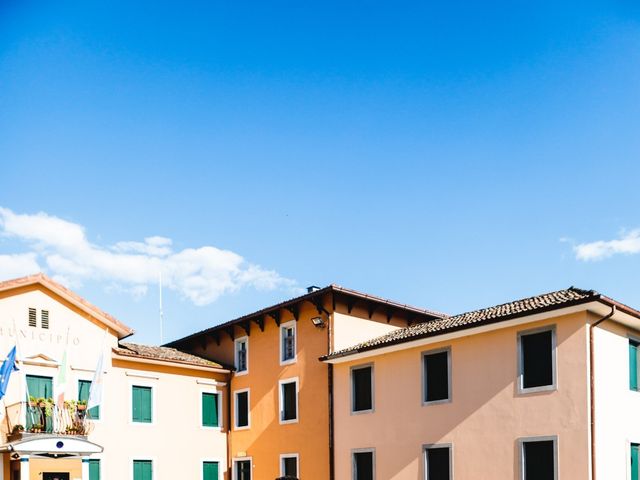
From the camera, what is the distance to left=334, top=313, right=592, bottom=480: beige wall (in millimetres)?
16266

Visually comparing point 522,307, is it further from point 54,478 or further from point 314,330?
point 54,478

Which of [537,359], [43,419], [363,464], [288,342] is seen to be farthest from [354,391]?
[43,419]

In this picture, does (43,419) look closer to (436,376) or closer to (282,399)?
(282,399)

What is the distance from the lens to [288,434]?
77.9 feet

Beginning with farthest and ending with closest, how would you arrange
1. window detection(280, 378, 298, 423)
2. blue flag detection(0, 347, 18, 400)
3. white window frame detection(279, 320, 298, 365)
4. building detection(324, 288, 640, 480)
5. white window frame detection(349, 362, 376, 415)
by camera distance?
white window frame detection(279, 320, 298, 365) → window detection(280, 378, 298, 423) → white window frame detection(349, 362, 376, 415) → blue flag detection(0, 347, 18, 400) → building detection(324, 288, 640, 480)

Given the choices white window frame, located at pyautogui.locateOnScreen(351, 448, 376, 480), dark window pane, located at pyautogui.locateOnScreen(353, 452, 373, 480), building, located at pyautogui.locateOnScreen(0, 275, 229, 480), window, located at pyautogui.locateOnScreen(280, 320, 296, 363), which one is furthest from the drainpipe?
building, located at pyautogui.locateOnScreen(0, 275, 229, 480)

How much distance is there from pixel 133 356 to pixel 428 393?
9828 mm

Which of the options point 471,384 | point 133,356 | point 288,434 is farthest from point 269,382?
point 471,384

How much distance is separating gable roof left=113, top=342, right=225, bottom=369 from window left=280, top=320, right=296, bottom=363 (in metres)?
2.87

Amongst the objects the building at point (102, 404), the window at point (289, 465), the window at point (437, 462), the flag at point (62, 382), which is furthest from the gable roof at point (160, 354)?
the window at point (437, 462)

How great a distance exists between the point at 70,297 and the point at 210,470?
790 cm

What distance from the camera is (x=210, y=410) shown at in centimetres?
2591

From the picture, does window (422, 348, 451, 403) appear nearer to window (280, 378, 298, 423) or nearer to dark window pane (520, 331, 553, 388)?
dark window pane (520, 331, 553, 388)

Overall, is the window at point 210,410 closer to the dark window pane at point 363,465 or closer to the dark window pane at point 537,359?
the dark window pane at point 363,465
